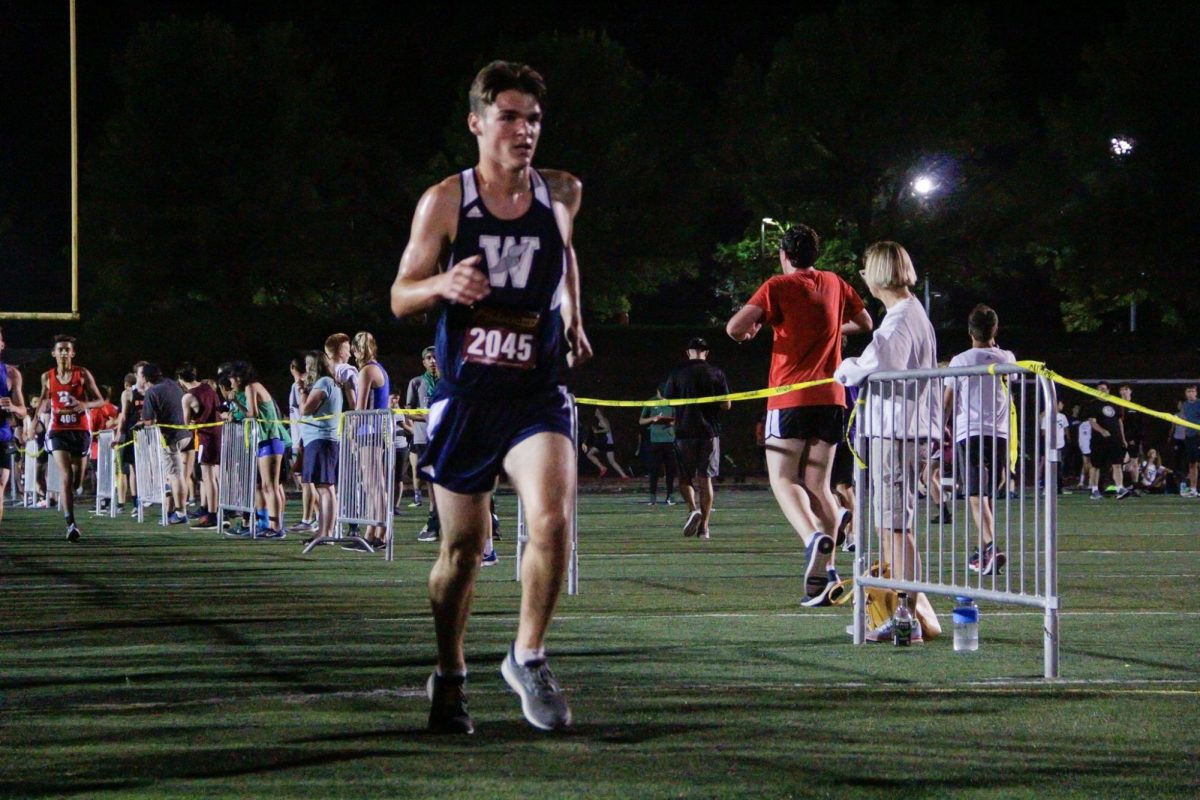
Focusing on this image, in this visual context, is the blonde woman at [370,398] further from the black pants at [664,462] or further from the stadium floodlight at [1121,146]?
the stadium floodlight at [1121,146]

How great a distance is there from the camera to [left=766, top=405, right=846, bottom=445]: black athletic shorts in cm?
966

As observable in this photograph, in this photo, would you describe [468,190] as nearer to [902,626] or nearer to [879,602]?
[902,626]

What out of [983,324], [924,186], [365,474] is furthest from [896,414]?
[924,186]

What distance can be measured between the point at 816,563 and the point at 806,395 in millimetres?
962

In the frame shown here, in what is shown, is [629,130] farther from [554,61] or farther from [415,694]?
[415,694]

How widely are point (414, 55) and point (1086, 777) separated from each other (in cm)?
6036

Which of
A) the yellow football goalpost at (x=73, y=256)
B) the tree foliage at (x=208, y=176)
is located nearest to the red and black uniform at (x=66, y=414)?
the yellow football goalpost at (x=73, y=256)

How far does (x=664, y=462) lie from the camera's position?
83.7ft

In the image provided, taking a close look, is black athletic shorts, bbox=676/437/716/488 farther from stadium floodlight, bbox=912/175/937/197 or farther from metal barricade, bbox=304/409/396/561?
stadium floodlight, bbox=912/175/937/197

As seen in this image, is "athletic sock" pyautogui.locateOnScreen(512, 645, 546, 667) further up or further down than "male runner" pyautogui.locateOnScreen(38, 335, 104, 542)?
further down

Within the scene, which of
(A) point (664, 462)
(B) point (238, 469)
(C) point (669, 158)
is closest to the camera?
(B) point (238, 469)

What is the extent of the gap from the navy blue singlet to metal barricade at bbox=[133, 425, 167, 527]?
17.0m

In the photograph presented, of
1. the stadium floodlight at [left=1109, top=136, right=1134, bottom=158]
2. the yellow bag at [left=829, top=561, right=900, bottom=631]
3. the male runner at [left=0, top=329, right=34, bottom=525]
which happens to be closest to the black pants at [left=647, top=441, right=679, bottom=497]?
the male runner at [left=0, top=329, right=34, bottom=525]

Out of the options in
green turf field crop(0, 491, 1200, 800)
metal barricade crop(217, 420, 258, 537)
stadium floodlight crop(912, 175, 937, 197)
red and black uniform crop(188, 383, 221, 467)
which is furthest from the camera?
stadium floodlight crop(912, 175, 937, 197)
